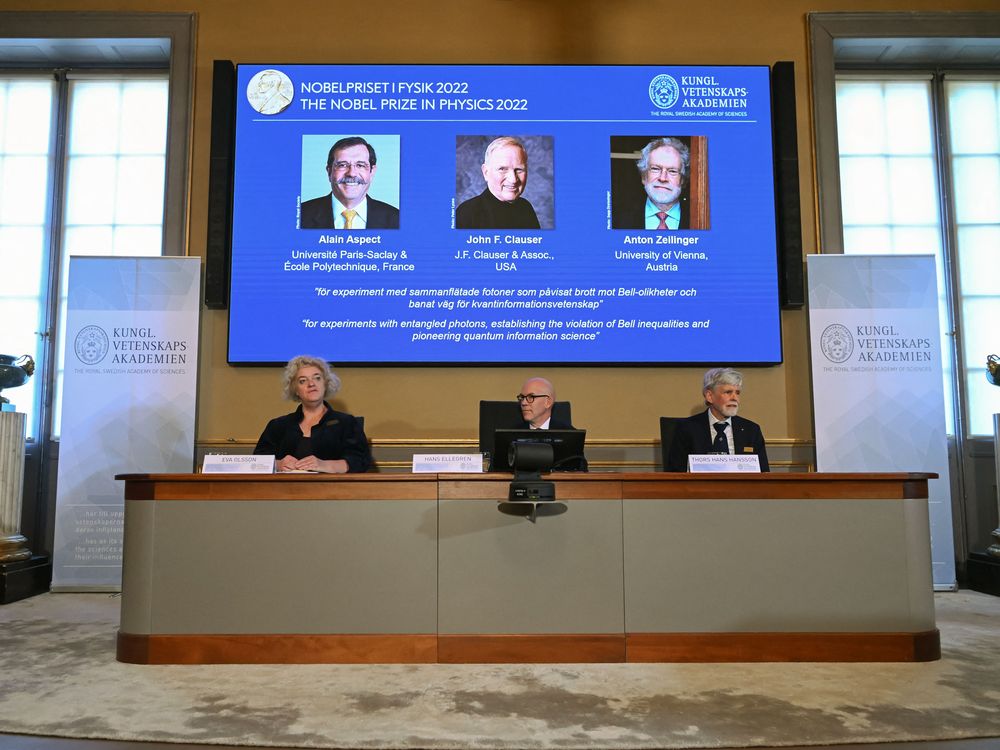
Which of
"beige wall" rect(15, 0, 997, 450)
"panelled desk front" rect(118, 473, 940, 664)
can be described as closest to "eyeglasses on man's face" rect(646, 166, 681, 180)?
"beige wall" rect(15, 0, 997, 450)

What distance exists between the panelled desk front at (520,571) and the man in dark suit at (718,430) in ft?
3.08

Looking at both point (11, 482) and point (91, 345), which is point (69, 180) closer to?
point (91, 345)

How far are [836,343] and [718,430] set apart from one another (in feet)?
4.58

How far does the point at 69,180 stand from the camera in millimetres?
5902

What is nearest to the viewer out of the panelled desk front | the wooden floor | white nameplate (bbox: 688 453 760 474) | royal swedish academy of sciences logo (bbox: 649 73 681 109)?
the wooden floor

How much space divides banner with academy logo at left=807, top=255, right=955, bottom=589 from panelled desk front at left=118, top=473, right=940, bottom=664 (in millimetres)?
1870

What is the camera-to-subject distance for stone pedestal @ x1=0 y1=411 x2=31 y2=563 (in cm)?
491

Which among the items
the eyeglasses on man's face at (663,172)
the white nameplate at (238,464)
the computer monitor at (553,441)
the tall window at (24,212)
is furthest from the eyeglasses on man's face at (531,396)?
the tall window at (24,212)

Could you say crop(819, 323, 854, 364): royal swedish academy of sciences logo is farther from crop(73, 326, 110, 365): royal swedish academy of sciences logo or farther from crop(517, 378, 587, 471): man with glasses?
crop(73, 326, 110, 365): royal swedish academy of sciences logo

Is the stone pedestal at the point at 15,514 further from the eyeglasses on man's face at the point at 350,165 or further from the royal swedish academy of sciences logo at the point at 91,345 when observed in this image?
the eyeglasses on man's face at the point at 350,165

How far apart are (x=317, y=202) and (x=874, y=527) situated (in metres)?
Result: 3.78

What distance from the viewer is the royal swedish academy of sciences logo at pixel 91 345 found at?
5.05m

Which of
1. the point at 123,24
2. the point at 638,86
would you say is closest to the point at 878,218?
the point at 638,86

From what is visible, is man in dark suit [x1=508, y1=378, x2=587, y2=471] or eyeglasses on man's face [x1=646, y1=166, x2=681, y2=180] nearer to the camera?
man in dark suit [x1=508, y1=378, x2=587, y2=471]
